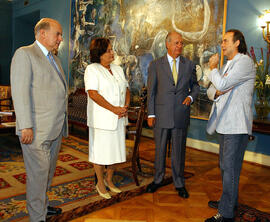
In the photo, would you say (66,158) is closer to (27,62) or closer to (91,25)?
(27,62)

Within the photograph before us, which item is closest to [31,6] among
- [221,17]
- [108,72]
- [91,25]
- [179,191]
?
[91,25]

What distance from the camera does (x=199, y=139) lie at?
5434 millimetres

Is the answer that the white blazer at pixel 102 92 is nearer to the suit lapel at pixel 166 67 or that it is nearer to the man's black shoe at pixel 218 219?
the suit lapel at pixel 166 67

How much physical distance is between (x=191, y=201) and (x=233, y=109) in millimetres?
1237

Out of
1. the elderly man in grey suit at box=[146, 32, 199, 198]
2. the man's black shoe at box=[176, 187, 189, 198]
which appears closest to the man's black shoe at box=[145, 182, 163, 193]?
the elderly man in grey suit at box=[146, 32, 199, 198]

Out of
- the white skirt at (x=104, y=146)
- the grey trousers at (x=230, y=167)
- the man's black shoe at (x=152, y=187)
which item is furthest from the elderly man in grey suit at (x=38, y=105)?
the grey trousers at (x=230, y=167)

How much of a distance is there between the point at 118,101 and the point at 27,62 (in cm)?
103

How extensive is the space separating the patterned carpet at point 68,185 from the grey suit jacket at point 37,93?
915mm

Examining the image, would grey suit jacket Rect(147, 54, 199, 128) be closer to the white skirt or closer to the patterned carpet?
the white skirt

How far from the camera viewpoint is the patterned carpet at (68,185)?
255 centimetres

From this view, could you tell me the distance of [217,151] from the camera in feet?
16.7

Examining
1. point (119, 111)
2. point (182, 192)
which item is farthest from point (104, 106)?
point (182, 192)

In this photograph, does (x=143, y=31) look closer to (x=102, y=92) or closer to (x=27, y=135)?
(x=102, y=92)

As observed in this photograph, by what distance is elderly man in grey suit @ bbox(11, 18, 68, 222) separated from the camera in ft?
6.43
